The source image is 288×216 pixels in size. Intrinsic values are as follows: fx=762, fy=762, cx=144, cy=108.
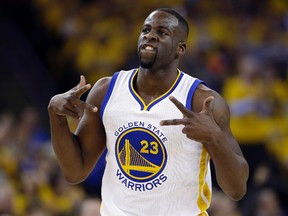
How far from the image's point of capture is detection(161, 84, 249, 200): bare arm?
4387mm

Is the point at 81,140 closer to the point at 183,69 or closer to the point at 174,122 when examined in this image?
the point at 174,122

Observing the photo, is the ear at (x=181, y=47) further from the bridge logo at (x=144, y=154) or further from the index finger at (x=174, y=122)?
the index finger at (x=174, y=122)

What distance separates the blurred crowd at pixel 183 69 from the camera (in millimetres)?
8992

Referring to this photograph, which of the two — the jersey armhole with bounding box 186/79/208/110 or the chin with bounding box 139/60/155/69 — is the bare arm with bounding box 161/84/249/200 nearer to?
the jersey armhole with bounding box 186/79/208/110

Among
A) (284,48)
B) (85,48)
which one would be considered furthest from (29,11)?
(284,48)

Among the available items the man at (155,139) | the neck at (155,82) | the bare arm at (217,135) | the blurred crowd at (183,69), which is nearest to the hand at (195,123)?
the bare arm at (217,135)

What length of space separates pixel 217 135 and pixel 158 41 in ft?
2.51

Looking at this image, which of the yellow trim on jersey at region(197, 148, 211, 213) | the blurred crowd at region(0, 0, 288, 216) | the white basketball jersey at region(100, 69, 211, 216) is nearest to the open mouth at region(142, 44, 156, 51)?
the white basketball jersey at region(100, 69, 211, 216)

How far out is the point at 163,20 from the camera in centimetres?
488

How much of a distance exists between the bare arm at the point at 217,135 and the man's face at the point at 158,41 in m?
0.32

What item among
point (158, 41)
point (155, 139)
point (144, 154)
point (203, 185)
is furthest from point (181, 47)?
point (203, 185)

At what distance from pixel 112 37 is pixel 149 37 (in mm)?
8760

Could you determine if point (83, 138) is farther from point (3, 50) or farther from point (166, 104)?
point (3, 50)

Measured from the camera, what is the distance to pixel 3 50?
512 inches
